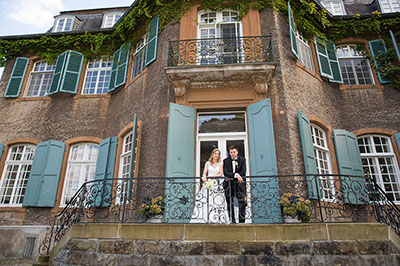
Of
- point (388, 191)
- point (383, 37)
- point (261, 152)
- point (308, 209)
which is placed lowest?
point (308, 209)

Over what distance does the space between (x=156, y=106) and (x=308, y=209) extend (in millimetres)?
4987

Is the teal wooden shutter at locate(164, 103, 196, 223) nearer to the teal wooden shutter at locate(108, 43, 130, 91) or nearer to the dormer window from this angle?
the teal wooden shutter at locate(108, 43, 130, 91)

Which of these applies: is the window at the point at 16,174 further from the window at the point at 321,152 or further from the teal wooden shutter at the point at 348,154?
the teal wooden shutter at the point at 348,154

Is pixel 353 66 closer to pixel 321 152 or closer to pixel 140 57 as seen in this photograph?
pixel 321 152

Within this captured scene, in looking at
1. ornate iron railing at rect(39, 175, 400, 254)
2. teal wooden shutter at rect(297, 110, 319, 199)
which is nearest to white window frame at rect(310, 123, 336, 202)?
teal wooden shutter at rect(297, 110, 319, 199)

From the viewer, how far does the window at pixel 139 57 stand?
1066cm

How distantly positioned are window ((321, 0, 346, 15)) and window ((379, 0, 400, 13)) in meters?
1.45

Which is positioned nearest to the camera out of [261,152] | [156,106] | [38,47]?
[261,152]

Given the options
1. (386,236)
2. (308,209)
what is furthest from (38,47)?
(386,236)

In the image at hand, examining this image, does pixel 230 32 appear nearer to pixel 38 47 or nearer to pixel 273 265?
pixel 273 265

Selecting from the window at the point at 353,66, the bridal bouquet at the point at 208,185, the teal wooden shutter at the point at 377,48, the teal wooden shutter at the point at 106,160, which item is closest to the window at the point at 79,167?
the teal wooden shutter at the point at 106,160

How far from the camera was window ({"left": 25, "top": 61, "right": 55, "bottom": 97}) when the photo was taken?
12.1 m

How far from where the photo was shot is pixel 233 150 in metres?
6.54

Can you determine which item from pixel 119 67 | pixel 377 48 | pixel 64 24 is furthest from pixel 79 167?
pixel 377 48
